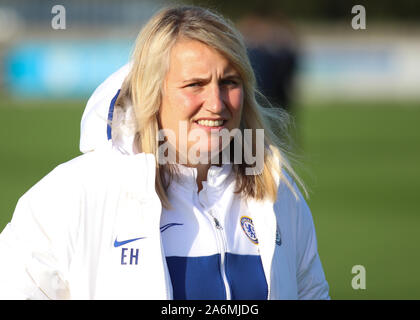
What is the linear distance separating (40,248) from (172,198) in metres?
0.57

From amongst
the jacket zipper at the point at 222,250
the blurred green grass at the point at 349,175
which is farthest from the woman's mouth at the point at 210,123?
the blurred green grass at the point at 349,175

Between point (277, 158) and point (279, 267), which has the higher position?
point (277, 158)

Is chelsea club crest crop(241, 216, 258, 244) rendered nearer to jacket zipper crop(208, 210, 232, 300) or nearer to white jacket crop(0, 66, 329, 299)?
jacket zipper crop(208, 210, 232, 300)

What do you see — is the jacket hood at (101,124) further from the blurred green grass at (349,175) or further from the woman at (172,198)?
the blurred green grass at (349,175)

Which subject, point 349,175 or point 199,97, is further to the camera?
point 349,175

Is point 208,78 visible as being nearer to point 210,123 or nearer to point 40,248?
point 210,123

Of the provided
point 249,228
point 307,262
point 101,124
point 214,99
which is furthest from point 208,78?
point 307,262

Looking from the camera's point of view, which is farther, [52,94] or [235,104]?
[52,94]

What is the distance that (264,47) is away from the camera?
45.8 feet

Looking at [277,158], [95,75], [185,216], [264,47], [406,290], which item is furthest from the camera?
[95,75]

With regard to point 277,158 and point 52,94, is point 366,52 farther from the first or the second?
point 277,158

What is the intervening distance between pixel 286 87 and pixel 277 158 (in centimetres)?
1115

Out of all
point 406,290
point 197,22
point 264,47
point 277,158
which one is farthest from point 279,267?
point 264,47

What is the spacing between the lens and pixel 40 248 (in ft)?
9.46
